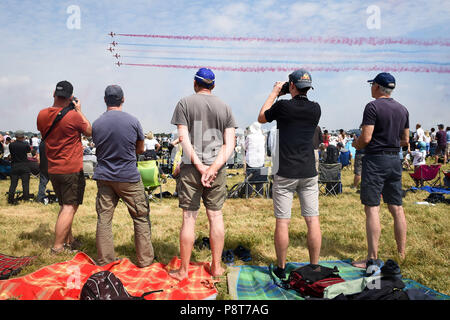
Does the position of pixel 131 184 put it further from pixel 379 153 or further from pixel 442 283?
pixel 442 283

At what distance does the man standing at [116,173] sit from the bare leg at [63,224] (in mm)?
765

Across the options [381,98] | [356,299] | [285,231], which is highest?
[381,98]

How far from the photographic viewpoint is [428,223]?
5.88 metres

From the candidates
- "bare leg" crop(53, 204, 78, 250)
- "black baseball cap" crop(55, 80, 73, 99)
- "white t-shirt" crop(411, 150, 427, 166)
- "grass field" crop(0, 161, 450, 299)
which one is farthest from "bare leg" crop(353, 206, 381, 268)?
"white t-shirt" crop(411, 150, 427, 166)

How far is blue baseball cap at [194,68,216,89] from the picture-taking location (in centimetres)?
333

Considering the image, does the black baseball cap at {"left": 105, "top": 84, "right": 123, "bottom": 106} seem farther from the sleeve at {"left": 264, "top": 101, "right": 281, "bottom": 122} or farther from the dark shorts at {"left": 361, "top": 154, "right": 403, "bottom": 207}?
the dark shorts at {"left": 361, "top": 154, "right": 403, "bottom": 207}

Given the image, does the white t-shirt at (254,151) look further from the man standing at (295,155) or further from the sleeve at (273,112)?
the sleeve at (273,112)

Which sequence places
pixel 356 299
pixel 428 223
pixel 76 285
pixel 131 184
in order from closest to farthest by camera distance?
pixel 356 299 → pixel 76 285 → pixel 131 184 → pixel 428 223

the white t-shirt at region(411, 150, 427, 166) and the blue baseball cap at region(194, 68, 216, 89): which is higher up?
the blue baseball cap at region(194, 68, 216, 89)

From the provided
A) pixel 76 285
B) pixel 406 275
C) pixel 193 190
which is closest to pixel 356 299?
pixel 406 275

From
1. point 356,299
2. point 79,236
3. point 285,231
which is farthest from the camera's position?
point 79,236

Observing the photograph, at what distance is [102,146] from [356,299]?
3.10 metres

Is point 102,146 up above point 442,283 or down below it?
above
